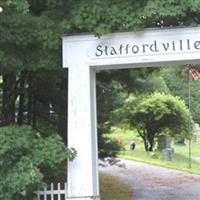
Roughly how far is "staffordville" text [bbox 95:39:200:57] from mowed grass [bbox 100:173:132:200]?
6.08 m

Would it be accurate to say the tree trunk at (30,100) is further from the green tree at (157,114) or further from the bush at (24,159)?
the green tree at (157,114)

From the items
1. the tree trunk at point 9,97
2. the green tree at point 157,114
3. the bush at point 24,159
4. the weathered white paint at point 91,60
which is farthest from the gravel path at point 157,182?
the bush at point 24,159

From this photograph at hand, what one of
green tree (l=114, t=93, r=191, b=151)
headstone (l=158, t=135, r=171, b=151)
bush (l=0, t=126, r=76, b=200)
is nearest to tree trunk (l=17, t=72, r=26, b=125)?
bush (l=0, t=126, r=76, b=200)

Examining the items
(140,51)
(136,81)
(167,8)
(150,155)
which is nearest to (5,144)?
(140,51)

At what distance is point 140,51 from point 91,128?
1.44m

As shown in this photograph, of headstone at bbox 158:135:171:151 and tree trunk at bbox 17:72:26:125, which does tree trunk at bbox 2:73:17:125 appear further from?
headstone at bbox 158:135:171:151

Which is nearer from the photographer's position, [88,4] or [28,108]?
[88,4]

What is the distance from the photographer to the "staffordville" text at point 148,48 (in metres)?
9.38

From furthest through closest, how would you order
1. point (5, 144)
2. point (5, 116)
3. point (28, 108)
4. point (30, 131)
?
point (28, 108)
point (5, 116)
point (30, 131)
point (5, 144)

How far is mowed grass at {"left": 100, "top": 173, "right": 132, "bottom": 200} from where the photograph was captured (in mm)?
15258

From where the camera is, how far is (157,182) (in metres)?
18.8

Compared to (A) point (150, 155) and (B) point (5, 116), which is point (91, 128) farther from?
(A) point (150, 155)

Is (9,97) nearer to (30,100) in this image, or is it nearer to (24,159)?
(30,100)

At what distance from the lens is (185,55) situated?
938 cm
